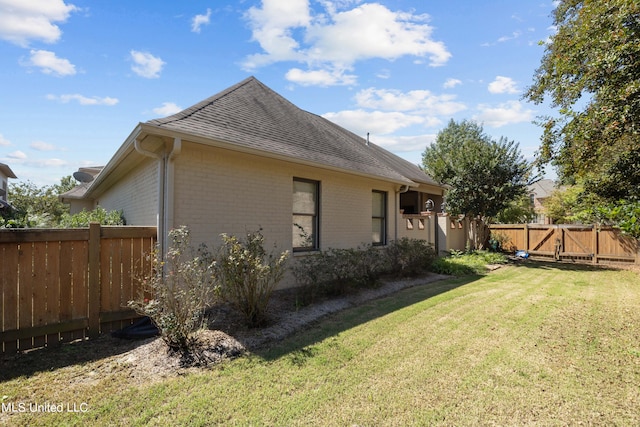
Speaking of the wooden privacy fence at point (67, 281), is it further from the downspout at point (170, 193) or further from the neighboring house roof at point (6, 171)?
the neighboring house roof at point (6, 171)

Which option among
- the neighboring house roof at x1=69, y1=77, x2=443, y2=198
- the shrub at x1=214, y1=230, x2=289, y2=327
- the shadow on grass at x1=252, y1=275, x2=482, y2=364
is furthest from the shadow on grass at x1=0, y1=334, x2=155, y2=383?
the neighboring house roof at x1=69, y1=77, x2=443, y2=198

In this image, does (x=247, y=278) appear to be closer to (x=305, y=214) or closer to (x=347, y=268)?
(x=347, y=268)

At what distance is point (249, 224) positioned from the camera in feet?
20.5

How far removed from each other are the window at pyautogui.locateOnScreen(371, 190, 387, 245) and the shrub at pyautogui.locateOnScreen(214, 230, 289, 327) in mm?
5472

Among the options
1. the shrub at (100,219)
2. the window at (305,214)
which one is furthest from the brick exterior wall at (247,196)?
the shrub at (100,219)

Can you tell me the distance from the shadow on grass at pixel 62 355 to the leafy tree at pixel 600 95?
25.8 feet

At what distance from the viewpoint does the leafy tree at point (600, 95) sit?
4840 millimetres

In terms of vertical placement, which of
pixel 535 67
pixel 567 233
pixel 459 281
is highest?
pixel 535 67

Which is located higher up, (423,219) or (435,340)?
(423,219)

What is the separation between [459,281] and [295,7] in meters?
8.55

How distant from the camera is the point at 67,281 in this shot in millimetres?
4211

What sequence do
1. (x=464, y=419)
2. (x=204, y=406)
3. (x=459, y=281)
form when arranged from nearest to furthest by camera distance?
(x=464, y=419) < (x=204, y=406) < (x=459, y=281)

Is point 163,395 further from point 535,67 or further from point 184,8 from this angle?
point 535,67

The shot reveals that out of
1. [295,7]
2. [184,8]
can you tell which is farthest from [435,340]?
[184,8]
